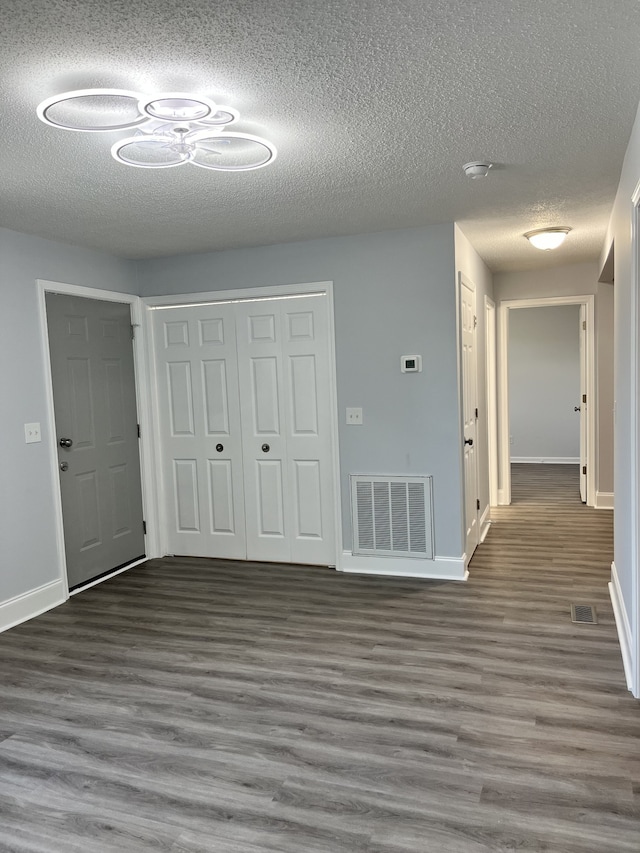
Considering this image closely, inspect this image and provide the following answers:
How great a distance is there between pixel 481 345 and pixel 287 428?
2062 mm

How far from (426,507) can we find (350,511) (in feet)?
1.83

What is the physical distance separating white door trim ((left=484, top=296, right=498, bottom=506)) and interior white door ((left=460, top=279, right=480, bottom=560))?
119 cm

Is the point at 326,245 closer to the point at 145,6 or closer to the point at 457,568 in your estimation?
the point at 457,568

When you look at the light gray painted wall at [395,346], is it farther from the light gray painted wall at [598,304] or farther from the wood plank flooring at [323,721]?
the light gray painted wall at [598,304]

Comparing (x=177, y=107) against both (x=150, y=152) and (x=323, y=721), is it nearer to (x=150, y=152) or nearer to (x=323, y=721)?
(x=150, y=152)

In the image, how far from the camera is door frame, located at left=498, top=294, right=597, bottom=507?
6.45 m

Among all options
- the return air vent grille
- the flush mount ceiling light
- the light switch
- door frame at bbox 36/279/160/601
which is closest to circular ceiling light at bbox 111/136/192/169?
the flush mount ceiling light

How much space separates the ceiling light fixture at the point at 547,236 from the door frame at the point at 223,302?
1.48 m

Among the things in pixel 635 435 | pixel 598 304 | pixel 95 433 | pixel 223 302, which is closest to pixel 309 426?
pixel 223 302

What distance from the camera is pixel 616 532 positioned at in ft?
12.5

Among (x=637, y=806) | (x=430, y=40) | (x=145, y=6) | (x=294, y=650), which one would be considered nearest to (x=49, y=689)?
(x=294, y=650)

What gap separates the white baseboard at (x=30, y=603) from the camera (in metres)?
3.88

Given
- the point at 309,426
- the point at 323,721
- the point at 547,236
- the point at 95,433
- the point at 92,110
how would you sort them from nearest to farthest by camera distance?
the point at 92,110
the point at 323,721
the point at 547,236
the point at 95,433
the point at 309,426

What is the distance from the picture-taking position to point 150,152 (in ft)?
8.32
